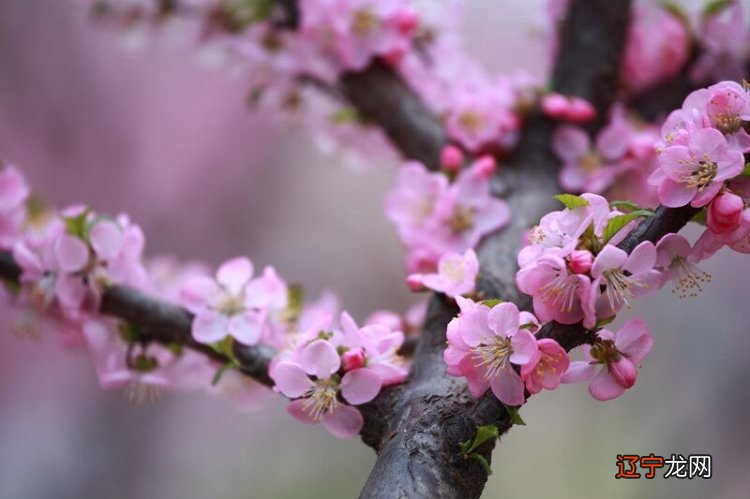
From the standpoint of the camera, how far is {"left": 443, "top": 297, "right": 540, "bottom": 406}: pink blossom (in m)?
0.48

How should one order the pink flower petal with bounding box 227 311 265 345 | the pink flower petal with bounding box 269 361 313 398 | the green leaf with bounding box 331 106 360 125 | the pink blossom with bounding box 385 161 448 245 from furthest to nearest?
the green leaf with bounding box 331 106 360 125 < the pink blossom with bounding box 385 161 448 245 < the pink flower petal with bounding box 227 311 265 345 < the pink flower petal with bounding box 269 361 313 398

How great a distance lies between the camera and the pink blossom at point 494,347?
0.48 metres

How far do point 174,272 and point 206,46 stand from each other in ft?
1.07

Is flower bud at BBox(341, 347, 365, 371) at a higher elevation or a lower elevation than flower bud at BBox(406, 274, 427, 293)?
lower

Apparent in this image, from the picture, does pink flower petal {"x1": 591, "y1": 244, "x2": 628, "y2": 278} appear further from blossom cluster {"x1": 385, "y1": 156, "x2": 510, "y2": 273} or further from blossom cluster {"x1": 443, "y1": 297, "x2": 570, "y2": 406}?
blossom cluster {"x1": 385, "y1": 156, "x2": 510, "y2": 273}

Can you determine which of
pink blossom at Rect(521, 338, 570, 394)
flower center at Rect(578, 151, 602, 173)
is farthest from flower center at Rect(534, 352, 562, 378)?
flower center at Rect(578, 151, 602, 173)

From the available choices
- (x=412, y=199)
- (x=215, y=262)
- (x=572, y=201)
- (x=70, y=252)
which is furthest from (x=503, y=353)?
(x=215, y=262)

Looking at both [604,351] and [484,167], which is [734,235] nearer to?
[604,351]

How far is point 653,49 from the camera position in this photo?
90 centimetres

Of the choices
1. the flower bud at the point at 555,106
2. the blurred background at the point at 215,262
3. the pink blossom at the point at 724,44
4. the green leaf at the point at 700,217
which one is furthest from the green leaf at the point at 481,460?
the blurred background at the point at 215,262

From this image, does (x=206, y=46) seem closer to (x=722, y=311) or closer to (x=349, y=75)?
(x=349, y=75)

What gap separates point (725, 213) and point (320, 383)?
301 mm

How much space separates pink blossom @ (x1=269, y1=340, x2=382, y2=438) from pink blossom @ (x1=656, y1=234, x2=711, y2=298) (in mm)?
220

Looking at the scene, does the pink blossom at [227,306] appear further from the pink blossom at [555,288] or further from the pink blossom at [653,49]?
the pink blossom at [653,49]
